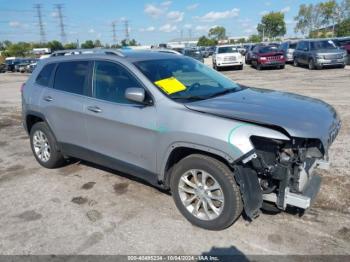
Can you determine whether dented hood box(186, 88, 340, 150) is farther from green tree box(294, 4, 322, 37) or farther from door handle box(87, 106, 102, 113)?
green tree box(294, 4, 322, 37)

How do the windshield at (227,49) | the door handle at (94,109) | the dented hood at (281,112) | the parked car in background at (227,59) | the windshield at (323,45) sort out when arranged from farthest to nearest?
the windshield at (227,49) < the parked car in background at (227,59) < the windshield at (323,45) < the door handle at (94,109) < the dented hood at (281,112)

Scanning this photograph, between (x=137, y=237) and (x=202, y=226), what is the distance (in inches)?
27.3

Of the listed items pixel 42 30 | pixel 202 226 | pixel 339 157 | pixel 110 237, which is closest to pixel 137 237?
pixel 110 237

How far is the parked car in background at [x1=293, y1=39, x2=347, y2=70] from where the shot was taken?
1962 cm

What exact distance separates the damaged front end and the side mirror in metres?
1.27

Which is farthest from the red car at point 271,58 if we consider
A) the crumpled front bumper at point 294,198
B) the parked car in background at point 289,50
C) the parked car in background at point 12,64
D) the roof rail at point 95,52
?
the parked car in background at point 12,64

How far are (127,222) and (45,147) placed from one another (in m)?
2.41

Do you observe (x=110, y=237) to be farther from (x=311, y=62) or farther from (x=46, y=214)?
(x=311, y=62)

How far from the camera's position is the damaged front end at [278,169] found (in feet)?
10.3

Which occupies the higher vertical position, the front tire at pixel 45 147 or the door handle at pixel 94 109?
the door handle at pixel 94 109

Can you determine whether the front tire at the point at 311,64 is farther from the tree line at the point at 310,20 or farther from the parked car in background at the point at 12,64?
the tree line at the point at 310,20

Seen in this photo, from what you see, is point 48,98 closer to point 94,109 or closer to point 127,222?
point 94,109

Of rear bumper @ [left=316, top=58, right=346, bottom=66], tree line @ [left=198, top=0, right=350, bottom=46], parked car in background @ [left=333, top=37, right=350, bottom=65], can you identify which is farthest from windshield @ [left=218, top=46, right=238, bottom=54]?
tree line @ [left=198, top=0, right=350, bottom=46]

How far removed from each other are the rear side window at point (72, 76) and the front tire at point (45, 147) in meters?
0.77
